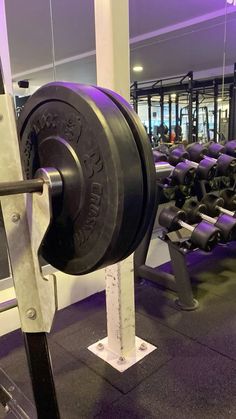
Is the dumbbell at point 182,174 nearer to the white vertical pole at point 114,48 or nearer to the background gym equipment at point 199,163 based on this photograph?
the background gym equipment at point 199,163

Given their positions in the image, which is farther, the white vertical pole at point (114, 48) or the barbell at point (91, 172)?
the white vertical pole at point (114, 48)

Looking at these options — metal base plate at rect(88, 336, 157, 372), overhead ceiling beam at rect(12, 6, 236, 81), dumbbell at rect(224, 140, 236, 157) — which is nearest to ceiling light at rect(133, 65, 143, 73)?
overhead ceiling beam at rect(12, 6, 236, 81)

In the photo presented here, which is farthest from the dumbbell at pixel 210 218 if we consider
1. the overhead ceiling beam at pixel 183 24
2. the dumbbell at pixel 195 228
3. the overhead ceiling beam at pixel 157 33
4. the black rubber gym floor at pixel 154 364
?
the overhead ceiling beam at pixel 183 24

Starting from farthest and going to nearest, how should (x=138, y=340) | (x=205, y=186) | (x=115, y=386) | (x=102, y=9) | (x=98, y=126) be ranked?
(x=205, y=186) < (x=138, y=340) < (x=115, y=386) < (x=102, y=9) < (x=98, y=126)

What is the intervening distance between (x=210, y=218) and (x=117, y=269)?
886 millimetres

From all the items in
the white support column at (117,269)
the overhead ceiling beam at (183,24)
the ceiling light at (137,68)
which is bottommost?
the white support column at (117,269)

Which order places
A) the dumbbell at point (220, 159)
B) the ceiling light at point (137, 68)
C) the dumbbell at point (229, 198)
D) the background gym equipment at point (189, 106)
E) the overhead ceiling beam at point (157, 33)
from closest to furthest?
the dumbbell at point (220, 159) < the dumbbell at point (229, 198) < the overhead ceiling beam at point (157, 33) < the background gym equipment at point (189, 106) < the ceiling light at point (137, 68)

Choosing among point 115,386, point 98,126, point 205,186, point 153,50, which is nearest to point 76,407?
point 115,386

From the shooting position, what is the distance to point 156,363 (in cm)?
166

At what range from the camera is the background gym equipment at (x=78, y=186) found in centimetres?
62

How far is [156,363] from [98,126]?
1.41 meters

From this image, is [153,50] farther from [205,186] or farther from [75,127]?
[75,127]

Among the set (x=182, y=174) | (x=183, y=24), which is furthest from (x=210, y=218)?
(x=183, y=24)

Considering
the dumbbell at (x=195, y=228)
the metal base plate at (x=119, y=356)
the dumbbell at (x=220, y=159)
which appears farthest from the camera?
the dumbbell at (x=220, y=159)
